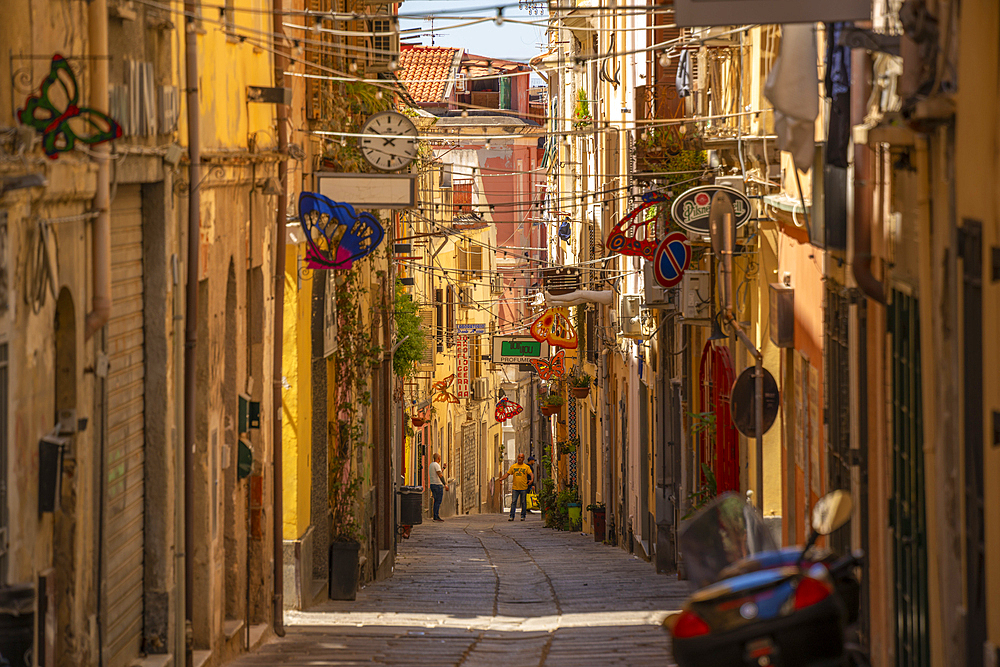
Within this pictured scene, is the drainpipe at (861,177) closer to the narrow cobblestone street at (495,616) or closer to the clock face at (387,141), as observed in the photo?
the narrow cobblestone street at (495,616)

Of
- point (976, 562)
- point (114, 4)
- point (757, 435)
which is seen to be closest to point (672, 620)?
point (976, 562)

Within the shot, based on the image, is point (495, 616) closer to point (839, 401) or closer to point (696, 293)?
point (696, 293)

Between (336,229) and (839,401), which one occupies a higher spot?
(336,229)

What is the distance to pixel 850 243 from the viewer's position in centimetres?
1033

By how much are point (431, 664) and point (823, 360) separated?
4164 mm

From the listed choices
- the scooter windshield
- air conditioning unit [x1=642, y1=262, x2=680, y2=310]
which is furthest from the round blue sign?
the scooter windshield

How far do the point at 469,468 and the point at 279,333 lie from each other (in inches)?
1619

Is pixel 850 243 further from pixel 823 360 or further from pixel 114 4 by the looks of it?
pixel 114 4

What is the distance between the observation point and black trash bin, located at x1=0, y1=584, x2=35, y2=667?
21.1 feet

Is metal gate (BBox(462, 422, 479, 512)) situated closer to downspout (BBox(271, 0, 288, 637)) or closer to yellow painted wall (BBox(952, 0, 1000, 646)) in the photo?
downspout (BBox(271, 0, 288, 637))

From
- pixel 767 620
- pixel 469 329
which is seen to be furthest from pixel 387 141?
pixel 469 329

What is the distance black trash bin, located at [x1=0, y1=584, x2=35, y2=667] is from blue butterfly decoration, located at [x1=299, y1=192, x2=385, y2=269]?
8.28 metres

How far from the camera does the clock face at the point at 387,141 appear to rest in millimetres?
15969

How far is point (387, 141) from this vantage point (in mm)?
16141
